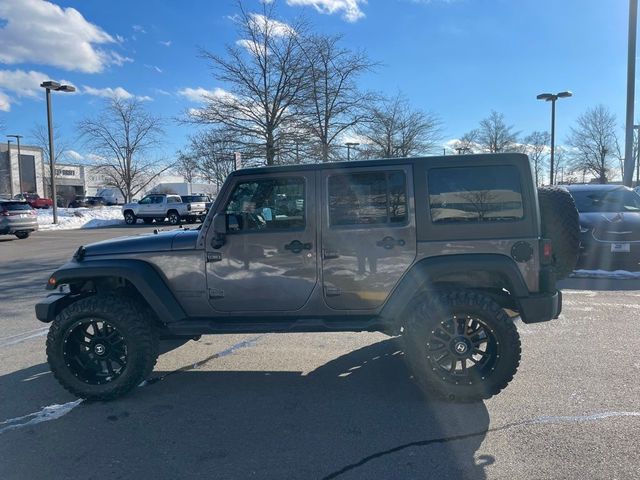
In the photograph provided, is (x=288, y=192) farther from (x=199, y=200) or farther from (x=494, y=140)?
(x=494, y=140)

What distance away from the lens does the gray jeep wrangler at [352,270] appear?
3.94 meters

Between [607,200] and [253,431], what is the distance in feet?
29.9

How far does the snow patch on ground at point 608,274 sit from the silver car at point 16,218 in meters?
19.8

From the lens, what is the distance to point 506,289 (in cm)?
415

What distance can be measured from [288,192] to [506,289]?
2.02m

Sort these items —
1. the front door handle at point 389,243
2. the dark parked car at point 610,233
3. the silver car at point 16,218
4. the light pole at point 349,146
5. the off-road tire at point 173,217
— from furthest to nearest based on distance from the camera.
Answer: the off-road tire at point 173,217
the light pole at point 349,146
the silver car at point 16,218
the dark parked car at point 610,233
the front door handle at point 389,243

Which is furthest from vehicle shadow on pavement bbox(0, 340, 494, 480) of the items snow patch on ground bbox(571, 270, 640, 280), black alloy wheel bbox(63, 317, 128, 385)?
snow patch on ground bbox(571, 270, 640, 280)

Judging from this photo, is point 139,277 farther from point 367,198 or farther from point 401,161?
point 401,161

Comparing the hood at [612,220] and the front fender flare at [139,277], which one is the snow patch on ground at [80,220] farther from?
the hood at [612,220]

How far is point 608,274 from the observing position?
9227 mm

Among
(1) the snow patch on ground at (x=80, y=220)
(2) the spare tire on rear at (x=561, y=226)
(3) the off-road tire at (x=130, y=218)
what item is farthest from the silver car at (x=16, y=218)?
(2) the spare tire on rear at (x=561, y=226)

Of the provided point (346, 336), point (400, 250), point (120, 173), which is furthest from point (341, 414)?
point (120, 173)

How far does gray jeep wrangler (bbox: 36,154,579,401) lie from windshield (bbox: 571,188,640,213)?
6335 mm

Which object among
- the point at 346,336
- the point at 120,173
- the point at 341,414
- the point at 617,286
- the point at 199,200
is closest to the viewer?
the point at 341,414
